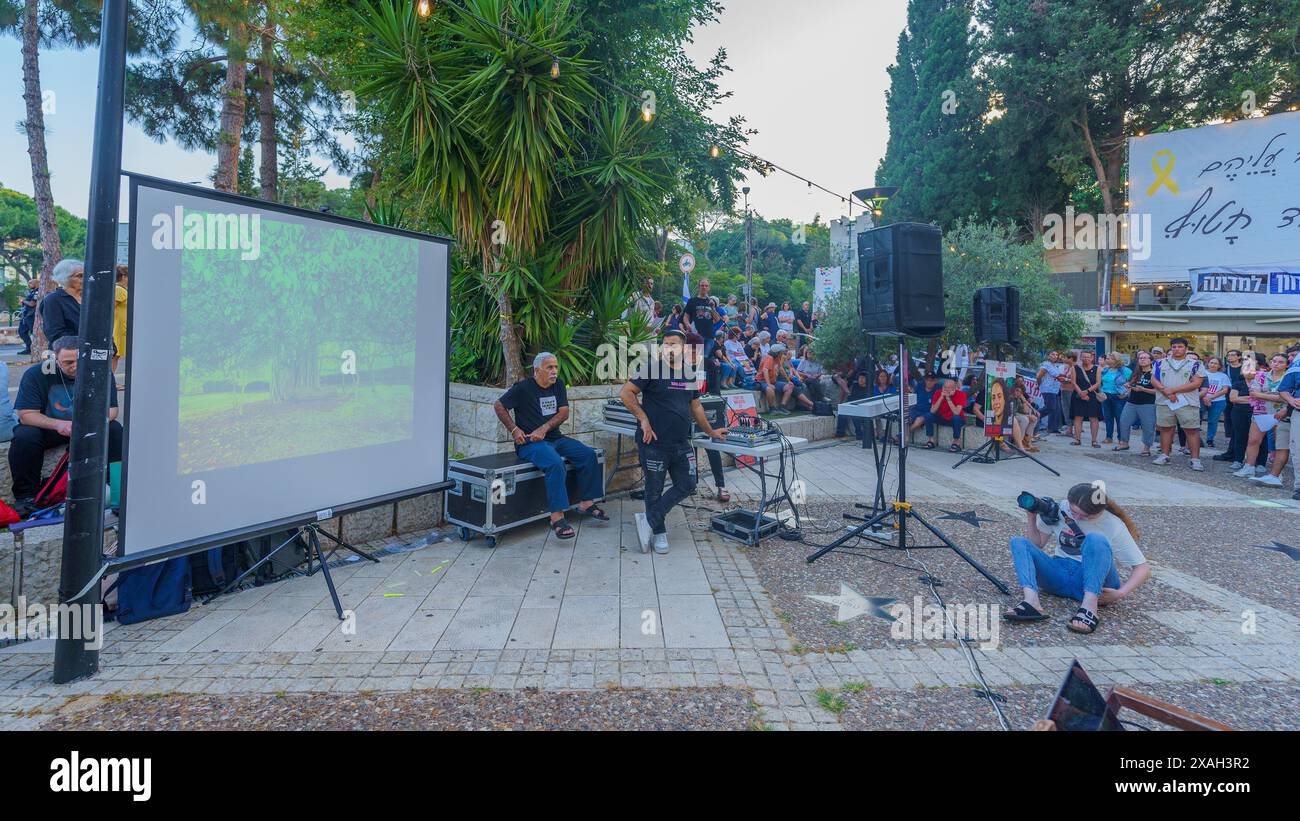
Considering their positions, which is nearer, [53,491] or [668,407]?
[53,491]

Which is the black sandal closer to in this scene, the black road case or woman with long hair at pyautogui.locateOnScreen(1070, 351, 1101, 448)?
the black road case

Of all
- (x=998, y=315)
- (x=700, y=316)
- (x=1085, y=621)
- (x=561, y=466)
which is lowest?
(x=1085, y=621)

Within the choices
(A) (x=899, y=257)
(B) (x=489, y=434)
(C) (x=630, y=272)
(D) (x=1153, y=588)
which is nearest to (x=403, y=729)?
(B) (x=489, y=434)

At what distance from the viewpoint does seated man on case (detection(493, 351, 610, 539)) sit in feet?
19.3

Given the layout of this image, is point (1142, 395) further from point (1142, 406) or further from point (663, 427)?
point (663, 427)

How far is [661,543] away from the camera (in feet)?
18.0

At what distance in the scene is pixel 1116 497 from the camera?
795 centimetres

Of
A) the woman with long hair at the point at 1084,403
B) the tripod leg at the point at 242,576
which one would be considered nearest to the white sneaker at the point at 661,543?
the tripod leg at the point at 242,576

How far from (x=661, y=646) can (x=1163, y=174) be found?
21271 mm

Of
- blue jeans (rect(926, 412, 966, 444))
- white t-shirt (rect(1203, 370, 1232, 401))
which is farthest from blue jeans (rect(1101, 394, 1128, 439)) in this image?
blue jeans (rect(926, 412, 966, 444))

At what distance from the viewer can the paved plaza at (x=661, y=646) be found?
308cm

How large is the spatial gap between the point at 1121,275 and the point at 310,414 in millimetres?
27055

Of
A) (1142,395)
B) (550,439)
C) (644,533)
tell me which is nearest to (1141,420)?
(1142,395)
